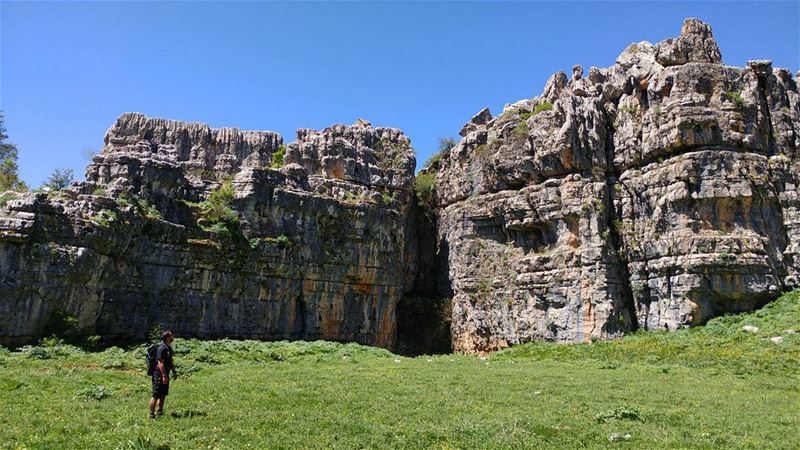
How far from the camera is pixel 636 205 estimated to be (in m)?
37.5

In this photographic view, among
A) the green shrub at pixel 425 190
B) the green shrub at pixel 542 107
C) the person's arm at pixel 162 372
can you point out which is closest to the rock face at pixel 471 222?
the green shrub at pixel 542 107

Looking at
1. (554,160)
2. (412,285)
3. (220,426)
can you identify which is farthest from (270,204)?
(220,426)

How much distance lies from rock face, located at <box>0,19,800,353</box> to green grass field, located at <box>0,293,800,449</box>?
4.84 meters

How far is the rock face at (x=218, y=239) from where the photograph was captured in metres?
28.9

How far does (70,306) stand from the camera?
29484 millimetres

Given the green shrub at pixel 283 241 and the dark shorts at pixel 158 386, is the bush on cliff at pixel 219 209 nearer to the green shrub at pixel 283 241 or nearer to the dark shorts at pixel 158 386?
the green shrub at pixel 283 241

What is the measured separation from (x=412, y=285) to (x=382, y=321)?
7.11 m

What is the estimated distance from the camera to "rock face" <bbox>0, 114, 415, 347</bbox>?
28.9 meters

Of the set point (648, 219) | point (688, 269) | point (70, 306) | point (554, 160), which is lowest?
point (70, 306)

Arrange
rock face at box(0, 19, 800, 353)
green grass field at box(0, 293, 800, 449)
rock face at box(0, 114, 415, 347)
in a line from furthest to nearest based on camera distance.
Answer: rock face at box(0, 19, 800, 353)
rock face at box(0, 114, 415, 347)
green grass field at box(0, 293, 800, 449)

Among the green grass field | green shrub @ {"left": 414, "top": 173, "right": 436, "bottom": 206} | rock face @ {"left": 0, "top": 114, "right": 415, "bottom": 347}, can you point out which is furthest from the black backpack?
green shrub @ {"left": 414, "top": 173, "right": 436, "bottom": 206}

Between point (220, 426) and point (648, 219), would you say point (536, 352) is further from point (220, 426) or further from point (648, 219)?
point (220, 426)

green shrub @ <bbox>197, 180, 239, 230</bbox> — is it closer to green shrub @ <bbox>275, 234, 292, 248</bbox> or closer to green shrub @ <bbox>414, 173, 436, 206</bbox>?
green shrub @ <bbox>275, 234, 292, 248</bbox>

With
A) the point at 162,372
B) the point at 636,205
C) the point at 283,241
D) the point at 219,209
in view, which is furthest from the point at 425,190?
the point at 162,372
